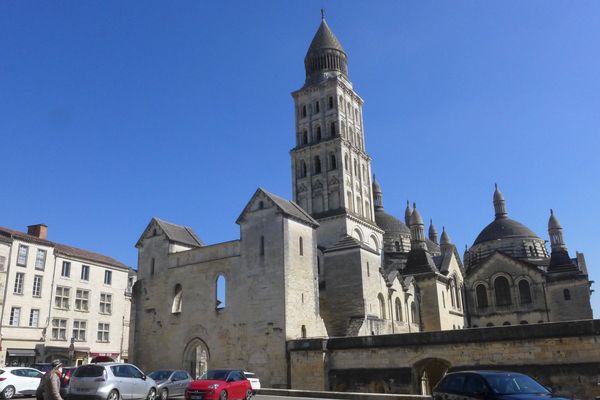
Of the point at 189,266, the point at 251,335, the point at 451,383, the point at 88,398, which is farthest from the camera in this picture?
the point at 189,266

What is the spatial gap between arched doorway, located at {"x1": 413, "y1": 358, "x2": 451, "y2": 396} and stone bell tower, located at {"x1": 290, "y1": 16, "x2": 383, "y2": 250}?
1862 centimetres

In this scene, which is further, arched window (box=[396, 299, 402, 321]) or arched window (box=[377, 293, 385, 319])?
arched window (box=[396, 299, 402, 321])

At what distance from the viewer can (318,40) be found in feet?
178

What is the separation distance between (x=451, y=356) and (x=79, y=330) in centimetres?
3067

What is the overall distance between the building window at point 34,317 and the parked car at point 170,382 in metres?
20.2

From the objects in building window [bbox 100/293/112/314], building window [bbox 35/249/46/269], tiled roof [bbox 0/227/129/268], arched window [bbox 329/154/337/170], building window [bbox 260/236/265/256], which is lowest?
building window [bbox 100/293/112/314]

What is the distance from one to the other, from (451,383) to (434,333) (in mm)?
12340

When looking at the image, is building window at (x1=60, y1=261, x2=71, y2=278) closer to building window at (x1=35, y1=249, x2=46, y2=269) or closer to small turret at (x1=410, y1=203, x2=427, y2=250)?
building window at (x1=35, y1=249, x2=46, y2=269)

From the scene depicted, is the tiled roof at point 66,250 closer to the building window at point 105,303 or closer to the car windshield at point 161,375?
the building window at point 105,303

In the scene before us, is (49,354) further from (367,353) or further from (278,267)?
(367,353)

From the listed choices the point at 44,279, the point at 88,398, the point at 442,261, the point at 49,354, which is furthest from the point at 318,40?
the point at 88,398

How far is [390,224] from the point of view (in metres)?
61.0

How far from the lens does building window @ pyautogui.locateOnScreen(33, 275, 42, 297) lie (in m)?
38.1

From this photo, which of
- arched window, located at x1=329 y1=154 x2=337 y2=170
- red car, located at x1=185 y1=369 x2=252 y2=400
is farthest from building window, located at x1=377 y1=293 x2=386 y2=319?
red car, located at x1=185 y1=369 x2=252 y2=400
